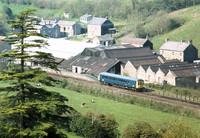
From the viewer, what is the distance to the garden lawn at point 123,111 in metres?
35.6

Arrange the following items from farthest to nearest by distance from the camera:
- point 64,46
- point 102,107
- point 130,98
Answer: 1. point 64,46
2. point 130,98
3. point 102,107

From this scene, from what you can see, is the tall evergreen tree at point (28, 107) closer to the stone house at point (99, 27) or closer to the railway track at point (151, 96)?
the railway track at point (151, 96)

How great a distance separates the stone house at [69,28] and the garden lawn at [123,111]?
193 feet

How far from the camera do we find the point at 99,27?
97.4 m

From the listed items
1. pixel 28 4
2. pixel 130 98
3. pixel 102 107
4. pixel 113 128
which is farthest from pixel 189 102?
pixel 28 4

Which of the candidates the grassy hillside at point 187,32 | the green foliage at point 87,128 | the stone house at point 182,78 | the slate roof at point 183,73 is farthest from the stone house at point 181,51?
the green foliage at point 87,128

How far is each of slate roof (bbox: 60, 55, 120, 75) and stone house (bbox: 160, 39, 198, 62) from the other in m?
13.4

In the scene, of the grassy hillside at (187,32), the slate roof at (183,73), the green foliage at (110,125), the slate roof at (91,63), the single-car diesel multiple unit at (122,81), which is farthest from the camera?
the grassy hillside at (187,32)

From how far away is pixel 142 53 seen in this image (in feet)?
225

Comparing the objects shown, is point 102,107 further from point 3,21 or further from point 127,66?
point 3,21

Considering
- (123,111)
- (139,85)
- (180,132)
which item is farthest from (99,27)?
(180,132)

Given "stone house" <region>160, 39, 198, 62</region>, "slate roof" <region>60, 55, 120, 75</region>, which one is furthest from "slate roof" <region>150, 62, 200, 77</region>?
"stone house" <region>160, 39, 198, 62</region>

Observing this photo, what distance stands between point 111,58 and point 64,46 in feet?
44.8

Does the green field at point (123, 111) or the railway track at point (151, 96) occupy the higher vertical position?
the railway track at point (151, 96)
